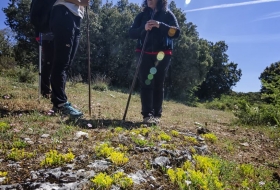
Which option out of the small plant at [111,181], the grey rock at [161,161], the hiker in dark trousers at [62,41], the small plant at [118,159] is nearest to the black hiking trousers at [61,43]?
the hiker in dark trousers at [62,41]

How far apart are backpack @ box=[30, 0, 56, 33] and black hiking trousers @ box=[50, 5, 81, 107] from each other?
299 mm

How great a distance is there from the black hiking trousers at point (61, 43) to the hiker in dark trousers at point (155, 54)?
1.36 m

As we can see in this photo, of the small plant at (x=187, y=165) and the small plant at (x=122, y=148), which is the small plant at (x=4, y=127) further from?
the small plant at (x=187, y=165)

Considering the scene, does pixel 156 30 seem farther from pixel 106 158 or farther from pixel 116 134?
pixel 106 158

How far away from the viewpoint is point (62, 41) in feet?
11.7

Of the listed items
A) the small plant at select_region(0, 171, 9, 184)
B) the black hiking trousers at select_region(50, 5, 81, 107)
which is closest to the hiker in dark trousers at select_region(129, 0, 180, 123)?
the black hiking trousers at select_region(50, 5, 81, 107)

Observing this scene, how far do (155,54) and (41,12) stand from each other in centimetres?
209

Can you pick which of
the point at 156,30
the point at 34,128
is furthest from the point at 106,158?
the point at 156,30

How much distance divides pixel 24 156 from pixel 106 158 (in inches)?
28.9

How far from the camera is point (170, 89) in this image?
97.6 ft

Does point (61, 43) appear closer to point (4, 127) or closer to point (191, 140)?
point (4, 127)

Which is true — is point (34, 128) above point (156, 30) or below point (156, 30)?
below

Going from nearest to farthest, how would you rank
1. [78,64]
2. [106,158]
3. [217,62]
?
[106,158], [78,64], [217,62]

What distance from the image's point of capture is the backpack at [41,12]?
3.88 m
